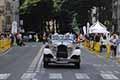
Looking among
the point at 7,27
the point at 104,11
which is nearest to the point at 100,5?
the point at 104,11

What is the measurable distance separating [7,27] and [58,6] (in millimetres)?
12430

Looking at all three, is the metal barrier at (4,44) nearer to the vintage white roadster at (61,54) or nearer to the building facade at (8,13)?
the vintage white roadster at (61,54)

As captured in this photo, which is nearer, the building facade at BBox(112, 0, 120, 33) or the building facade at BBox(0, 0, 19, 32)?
the building facade at BBox(112, 0, 120, 33)

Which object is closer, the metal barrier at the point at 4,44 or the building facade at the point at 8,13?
the metal barrier at the point at 4,44

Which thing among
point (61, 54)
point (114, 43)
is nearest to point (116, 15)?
point (114, 43)

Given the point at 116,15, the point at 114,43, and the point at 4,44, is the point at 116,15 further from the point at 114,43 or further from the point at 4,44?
the point at 114,43

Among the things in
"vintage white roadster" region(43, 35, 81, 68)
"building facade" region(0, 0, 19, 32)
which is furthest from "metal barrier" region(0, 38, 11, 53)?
"building facade" region(0, 0, 19, 32)

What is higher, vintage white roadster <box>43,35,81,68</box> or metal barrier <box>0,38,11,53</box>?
vintage white roadster <box>43,35,81,68</box>

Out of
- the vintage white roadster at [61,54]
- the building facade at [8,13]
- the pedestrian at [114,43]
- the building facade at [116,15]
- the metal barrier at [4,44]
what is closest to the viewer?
the vintage white roadster at [61,54]

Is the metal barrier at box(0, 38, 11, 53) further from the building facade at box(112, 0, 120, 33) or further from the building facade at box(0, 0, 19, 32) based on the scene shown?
the building facade at box(0, 0, 19, 32)

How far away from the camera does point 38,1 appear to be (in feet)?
381

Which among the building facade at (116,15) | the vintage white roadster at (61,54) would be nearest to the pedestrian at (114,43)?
the vintage white roadster at (61,54)

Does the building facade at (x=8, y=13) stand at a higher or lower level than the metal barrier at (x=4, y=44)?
higher

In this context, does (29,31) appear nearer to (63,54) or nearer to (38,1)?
(38,1)
